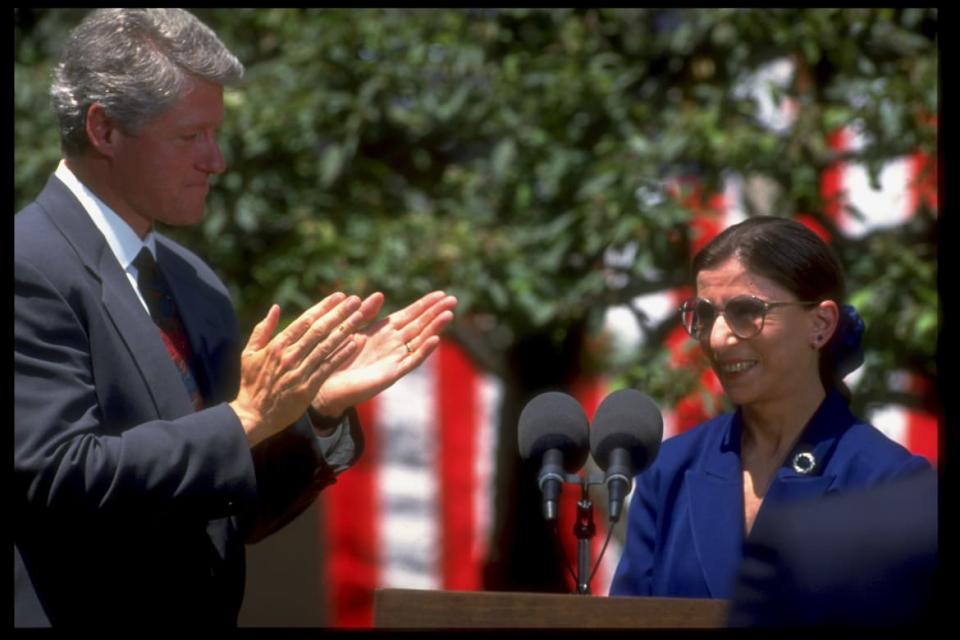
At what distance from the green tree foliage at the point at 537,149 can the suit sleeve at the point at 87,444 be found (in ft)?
9.06

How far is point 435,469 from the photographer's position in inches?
352

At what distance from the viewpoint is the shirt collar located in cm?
290

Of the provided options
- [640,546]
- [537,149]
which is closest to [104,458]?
[640,546]

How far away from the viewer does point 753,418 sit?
3.26 m

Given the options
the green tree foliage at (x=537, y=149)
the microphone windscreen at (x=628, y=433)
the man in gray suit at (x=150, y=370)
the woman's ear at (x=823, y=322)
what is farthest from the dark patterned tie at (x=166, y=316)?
the green tree foliage at (x=537, y=149)

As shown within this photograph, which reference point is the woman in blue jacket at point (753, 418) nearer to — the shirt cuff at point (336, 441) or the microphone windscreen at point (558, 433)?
the microphone windscreen at point (558, 433)

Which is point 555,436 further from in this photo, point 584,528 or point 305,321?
point 305,321

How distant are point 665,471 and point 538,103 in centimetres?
265

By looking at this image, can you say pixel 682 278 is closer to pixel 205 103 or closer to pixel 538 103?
pixel 538 103

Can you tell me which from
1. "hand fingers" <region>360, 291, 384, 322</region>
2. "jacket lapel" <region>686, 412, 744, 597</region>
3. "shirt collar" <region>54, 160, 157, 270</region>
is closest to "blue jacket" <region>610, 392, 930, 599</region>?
"jacket lapel" <region>686, 412, 744, 597</region>

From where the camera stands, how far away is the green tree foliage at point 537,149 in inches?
213

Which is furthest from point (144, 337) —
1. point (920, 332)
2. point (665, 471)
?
point (920, 332)

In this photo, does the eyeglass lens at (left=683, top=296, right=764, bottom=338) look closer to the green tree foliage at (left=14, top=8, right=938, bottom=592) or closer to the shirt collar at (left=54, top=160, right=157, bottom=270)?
the shirt collar at (left=54, top=160, right=157, bottom=270)

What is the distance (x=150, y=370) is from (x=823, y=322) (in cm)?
124
